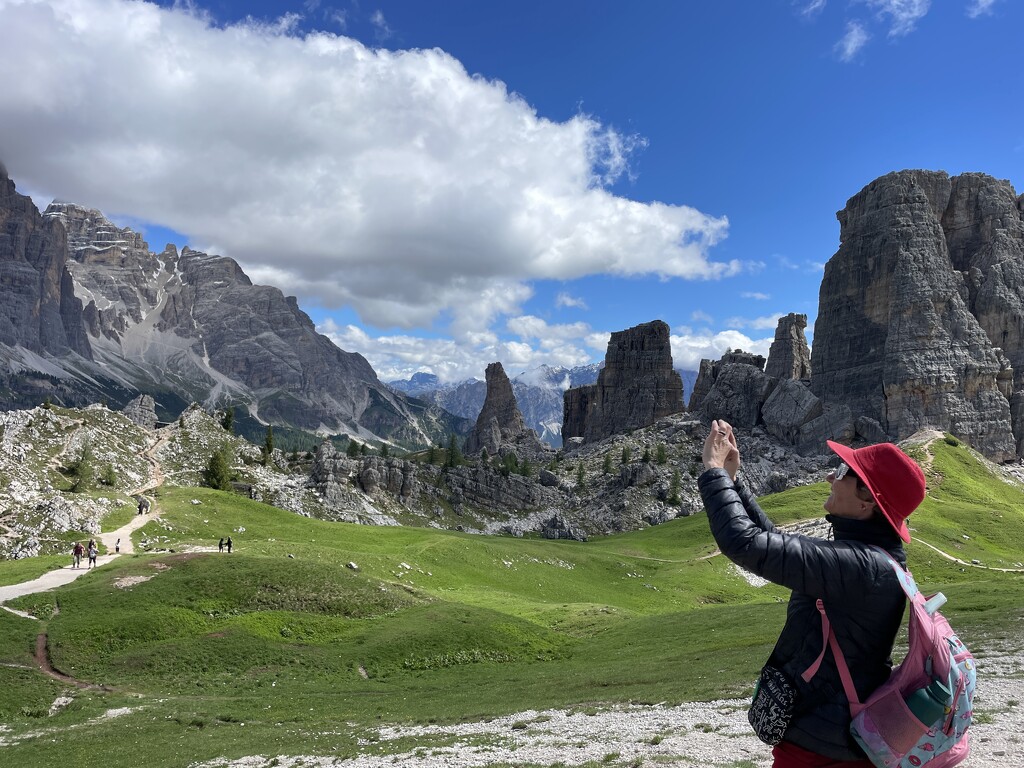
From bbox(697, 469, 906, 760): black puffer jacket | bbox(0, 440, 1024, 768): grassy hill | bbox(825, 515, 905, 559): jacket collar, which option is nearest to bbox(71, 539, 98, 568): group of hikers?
bbox(0, 440, 1024, 768): grassy hill

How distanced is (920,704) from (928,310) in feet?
666

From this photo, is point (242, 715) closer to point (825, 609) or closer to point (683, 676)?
point (683, 676)

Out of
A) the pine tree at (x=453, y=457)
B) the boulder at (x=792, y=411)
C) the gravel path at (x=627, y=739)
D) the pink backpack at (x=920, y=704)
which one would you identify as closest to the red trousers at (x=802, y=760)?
the pink backpack at (x=920, y=704)

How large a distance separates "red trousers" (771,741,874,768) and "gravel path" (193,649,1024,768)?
10.8m

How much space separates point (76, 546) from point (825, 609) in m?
67.0

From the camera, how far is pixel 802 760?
691cm

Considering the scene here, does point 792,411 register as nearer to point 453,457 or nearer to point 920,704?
point 453,457

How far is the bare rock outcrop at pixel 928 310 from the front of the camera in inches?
6654

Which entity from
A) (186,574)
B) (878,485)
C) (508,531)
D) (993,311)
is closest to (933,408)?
(993,311)

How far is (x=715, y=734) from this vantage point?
19.9m

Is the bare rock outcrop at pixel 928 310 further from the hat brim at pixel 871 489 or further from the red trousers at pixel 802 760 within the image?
the red trousers at pixel 802 760

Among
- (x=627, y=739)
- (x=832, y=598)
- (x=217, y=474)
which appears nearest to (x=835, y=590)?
(x=832, y=598)

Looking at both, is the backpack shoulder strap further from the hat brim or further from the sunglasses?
the sunglasses

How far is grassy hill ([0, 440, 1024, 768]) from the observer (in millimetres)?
28920
